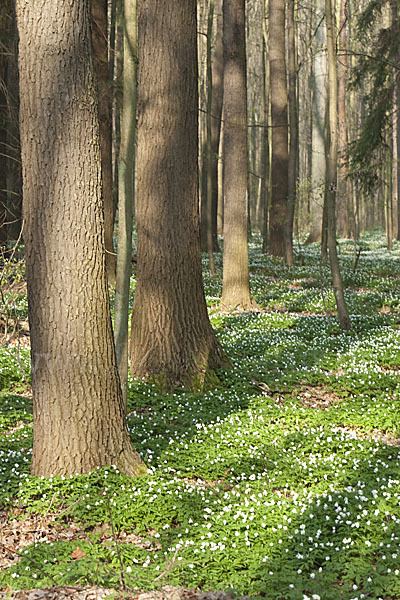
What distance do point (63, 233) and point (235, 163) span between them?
8.80 m

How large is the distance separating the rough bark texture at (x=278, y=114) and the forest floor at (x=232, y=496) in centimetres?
1372

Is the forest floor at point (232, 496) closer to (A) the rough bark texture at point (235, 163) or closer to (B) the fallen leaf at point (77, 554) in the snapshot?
(B) the fallen leaf at point (77, 554)

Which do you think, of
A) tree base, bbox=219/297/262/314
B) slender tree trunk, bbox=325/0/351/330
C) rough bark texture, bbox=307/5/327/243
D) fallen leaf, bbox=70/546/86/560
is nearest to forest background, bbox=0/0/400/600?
fallen leaf, bbox=70/546/86/560

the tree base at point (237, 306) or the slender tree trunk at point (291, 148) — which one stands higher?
the slender tree trunk at point (291, 148)

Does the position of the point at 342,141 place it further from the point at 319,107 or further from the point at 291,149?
the point at 291,149

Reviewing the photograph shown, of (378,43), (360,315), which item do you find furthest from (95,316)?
(378,43)

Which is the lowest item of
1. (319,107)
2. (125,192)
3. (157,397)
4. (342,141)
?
(157,397)

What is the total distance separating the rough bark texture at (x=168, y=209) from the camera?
27.9 ft

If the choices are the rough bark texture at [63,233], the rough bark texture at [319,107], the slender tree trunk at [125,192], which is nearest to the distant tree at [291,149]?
the rough bark texture at [319,107]

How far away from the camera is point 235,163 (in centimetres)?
1366

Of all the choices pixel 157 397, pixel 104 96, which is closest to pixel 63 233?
pixel 157 397

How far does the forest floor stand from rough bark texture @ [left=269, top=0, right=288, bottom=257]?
13.7 m

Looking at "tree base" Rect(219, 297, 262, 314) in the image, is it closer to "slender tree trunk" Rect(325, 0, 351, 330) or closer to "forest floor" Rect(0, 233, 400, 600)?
"slender tree trunk" Rect(325, 0, 351, 330)

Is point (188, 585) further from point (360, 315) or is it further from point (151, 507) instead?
point (360, 315)
